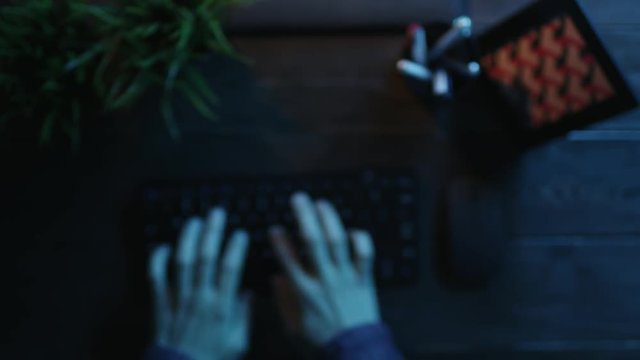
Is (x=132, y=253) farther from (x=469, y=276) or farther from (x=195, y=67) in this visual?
(x=469, y=276)

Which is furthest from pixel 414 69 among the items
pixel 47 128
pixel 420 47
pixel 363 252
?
pixel 47 128

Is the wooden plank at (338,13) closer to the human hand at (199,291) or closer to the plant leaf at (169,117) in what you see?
the plant leaf at (169,117)

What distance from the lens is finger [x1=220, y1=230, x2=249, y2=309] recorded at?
2.55 feet

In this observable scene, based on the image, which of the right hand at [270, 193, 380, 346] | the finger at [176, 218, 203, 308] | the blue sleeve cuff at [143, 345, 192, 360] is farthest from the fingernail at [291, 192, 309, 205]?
the blue sleeve cuff at [143, 345, 192, 360]

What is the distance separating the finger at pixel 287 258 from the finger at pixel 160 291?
14cm

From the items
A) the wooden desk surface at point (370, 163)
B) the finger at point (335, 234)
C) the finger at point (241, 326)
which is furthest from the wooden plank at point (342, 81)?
the finger at point (241, 326)

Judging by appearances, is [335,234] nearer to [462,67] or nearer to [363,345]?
[363,345]

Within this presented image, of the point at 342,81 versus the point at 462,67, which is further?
the point at 342,81

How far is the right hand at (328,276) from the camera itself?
78 cm

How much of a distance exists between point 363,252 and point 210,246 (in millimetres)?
190

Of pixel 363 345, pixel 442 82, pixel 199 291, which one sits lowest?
pixel 363 345

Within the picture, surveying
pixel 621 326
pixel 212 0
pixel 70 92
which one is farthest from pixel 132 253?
pixel 621 326

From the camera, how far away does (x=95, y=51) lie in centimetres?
73

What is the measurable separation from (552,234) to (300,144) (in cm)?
36
